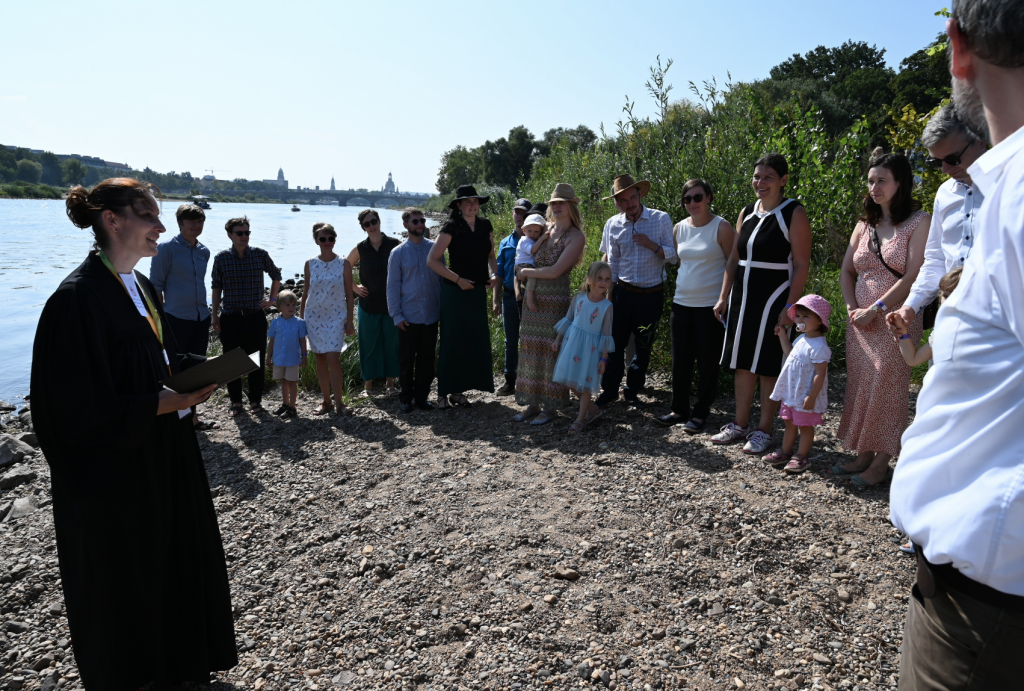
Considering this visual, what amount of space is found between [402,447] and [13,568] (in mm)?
2790

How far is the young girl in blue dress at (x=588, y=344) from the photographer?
230 inches

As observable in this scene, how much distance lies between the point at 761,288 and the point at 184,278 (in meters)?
5.29

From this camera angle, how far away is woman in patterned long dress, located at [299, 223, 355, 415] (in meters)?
7.08

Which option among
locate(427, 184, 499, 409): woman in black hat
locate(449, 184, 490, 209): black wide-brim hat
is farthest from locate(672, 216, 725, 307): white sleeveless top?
locate(449, 184, 490, 209): black wide-brim hat

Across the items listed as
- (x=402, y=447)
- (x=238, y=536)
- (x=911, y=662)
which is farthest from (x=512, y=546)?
(x=911, y=662)

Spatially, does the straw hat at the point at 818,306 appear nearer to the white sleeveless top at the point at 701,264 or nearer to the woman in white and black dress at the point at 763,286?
the woman in white and black dress at the point at 763,286

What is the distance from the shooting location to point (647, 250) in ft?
19.8

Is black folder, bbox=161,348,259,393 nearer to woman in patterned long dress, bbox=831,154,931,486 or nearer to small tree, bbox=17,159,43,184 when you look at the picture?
woman in patterned long dress, bbox=831,154,931,486

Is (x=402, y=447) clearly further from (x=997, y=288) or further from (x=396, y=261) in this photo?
(x=997, y=288)

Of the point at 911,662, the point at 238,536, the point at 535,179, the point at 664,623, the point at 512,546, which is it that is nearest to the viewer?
the point at 911,662

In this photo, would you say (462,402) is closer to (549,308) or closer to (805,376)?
(549,308)

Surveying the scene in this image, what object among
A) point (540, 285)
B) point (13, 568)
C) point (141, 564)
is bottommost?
point (13, 568)

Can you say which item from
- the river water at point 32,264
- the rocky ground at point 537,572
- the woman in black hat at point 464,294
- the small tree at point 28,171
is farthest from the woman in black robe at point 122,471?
the small tree at point 28,171

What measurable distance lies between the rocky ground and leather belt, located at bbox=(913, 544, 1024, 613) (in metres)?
1.69
